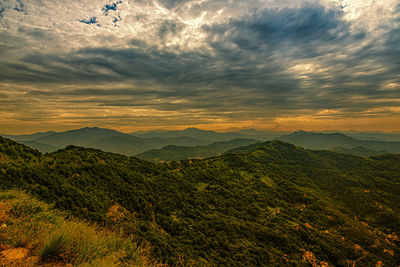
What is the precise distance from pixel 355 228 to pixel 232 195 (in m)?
63.8

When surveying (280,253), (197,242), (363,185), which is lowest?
(363,185)

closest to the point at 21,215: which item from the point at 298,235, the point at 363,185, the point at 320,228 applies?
the point at 298,235

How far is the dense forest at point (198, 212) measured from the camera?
21.4 metres

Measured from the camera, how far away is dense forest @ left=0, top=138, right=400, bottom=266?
21.4 metres

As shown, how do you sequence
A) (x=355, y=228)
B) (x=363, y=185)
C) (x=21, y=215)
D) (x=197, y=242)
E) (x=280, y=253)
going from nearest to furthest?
(x=21, y=215)
(x=197, y=242)
(x=280, y=253)
(x=355, y=228)
(x=363, y=185)

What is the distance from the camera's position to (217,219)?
155ft

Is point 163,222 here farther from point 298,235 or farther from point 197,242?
point 298,235

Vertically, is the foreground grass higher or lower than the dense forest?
higher

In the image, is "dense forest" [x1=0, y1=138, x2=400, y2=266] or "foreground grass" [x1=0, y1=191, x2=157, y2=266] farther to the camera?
"dense forest" [x1=0, y1=138, x2=400, y2=266]

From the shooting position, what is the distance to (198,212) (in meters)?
47.3

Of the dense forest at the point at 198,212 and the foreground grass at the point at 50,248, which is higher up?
the foreground grass at the point at 50,248

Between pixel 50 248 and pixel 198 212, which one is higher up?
pixel 50 248

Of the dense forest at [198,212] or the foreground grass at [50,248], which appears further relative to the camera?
the dense forest at [198,212]

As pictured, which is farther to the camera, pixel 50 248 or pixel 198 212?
pixel 198 212
